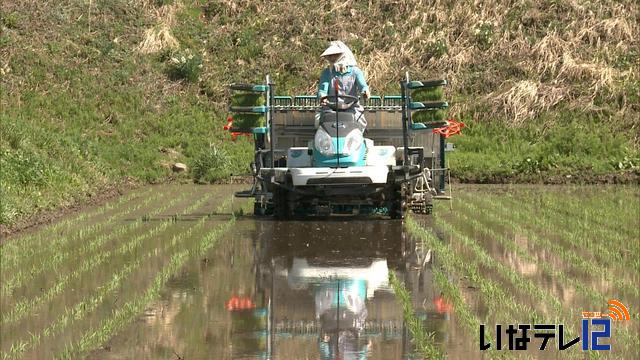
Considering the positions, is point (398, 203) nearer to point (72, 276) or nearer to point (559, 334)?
point (72, 276)

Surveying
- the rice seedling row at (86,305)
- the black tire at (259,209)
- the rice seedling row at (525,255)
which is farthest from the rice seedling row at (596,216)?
the rice seedling row at (86,305)

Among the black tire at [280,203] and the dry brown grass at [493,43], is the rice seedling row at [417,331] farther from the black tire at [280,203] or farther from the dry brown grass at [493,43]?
the dry brown grass at [493,43]

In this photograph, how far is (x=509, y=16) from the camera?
118 ft

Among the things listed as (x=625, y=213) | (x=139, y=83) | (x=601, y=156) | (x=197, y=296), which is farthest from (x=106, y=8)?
(x=197, y=296)

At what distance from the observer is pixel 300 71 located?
112ft

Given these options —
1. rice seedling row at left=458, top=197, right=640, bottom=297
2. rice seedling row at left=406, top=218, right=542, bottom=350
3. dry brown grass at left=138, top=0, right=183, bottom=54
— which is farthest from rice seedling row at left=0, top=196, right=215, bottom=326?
dry brown grass at left=138, top=0, right=183, bottom=54

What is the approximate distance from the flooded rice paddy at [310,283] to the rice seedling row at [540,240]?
0.10ft

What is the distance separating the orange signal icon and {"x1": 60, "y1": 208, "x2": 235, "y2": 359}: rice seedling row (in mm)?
3682

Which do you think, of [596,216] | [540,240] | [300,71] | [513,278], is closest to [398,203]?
[540,240]

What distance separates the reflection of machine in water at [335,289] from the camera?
8297 millimetres

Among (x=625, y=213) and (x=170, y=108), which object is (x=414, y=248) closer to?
(x=625, y=213)

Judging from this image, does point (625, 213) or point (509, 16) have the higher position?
point (509, 16)

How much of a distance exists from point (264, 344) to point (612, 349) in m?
2.34

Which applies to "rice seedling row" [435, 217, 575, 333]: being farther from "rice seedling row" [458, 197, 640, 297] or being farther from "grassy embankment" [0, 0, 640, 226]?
"grassy embankment" [0, 0, 640, 226]
